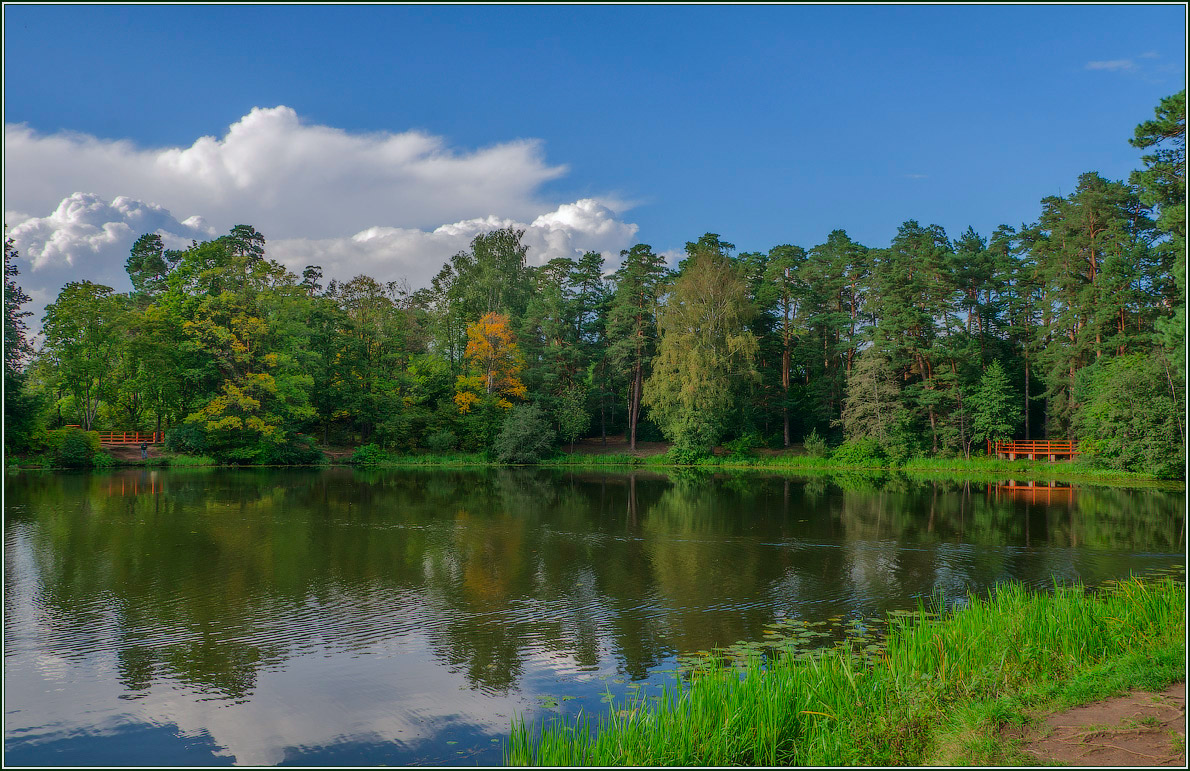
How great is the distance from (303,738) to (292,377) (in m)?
33.3

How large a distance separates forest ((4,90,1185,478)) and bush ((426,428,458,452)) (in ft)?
0.41

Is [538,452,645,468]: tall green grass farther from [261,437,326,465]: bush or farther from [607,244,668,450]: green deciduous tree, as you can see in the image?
[261,437,326,465]: bush

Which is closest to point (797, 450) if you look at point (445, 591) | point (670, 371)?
point (670, 371)

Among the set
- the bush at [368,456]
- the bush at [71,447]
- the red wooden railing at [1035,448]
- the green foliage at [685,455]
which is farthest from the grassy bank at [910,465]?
the bush at [71,447]

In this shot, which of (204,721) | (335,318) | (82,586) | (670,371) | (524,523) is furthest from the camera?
(335,318)

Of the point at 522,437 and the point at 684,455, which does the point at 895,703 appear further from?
the point at 522,437

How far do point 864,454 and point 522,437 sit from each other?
18087mm

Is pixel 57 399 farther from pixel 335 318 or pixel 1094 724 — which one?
pixel 1094 724

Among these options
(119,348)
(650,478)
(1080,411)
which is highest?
(119,348)

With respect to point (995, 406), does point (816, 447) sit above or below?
below

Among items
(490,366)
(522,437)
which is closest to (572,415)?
(522,437)

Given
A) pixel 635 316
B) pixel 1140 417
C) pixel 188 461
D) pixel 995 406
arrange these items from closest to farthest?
pixel 1140 417 < pixel 188 461 < pixel 995 406 < pixel 635 316

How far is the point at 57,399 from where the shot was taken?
42.5m

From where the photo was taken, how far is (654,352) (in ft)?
159
